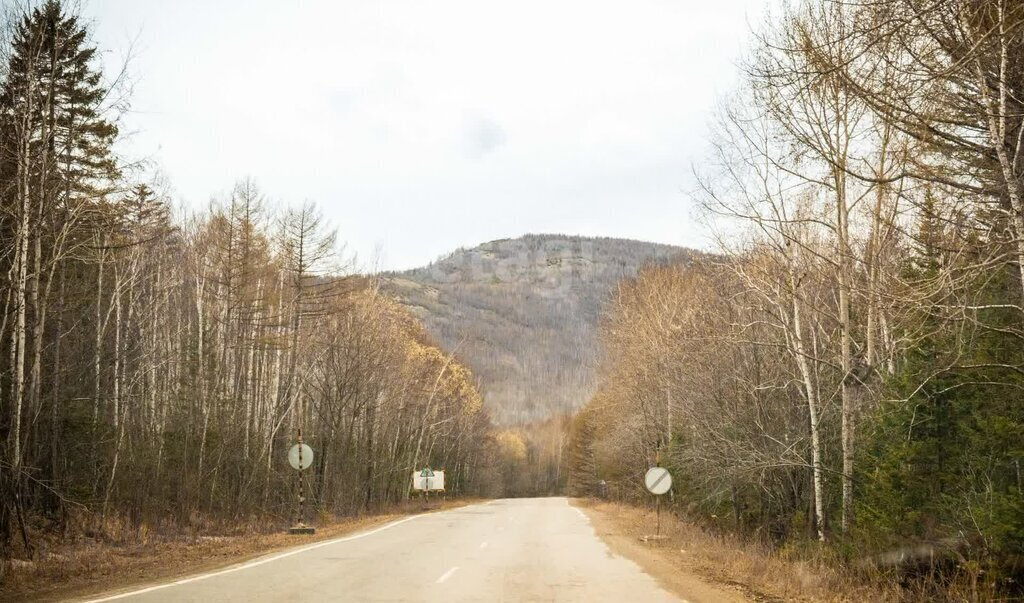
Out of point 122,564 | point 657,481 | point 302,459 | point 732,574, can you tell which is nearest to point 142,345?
point 302,459

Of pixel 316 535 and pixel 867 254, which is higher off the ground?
pixel 867 254

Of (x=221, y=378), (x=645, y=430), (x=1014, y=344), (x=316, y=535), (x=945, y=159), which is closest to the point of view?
(x=945, y=159)

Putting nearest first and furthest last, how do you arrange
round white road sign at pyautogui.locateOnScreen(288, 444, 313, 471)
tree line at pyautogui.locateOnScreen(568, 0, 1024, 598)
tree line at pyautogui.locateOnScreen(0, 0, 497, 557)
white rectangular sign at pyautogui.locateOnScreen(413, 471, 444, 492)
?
1. tree line at pyautogui.locateOnScreen(568, 0, 1024, 598)
2. tree line at pyautogui.locateOnScreen(0, 0, 497, 557)
3. round white road sign at pyautogui.locateOnScreen(288, 444, 313, 471)
4. white rectangular sign at pyautogui.locateOnScreen(413, 471, 444, 492)

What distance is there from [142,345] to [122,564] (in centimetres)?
1561

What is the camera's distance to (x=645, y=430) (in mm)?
37094

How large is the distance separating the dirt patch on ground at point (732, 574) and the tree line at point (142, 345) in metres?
11.3

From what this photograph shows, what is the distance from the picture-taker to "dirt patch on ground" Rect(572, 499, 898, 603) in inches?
429

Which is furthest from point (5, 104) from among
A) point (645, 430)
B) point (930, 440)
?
point (645, 430)

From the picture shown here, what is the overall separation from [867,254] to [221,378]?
25888 mm

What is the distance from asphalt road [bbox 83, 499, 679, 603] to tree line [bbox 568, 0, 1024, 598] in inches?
176

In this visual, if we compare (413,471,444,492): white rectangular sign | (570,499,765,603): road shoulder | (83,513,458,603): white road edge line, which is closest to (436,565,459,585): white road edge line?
(570,499,765,603): road shoulder

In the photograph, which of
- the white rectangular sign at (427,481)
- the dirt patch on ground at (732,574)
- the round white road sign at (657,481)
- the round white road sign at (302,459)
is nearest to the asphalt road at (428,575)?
the dirt patch on ground at (732,574)

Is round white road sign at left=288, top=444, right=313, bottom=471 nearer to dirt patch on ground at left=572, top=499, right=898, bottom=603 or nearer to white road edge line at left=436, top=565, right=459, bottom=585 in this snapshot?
white road edge line at left=436, top=565, right=459, bottom=585

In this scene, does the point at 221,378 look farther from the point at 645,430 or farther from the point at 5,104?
the point at 645,430
